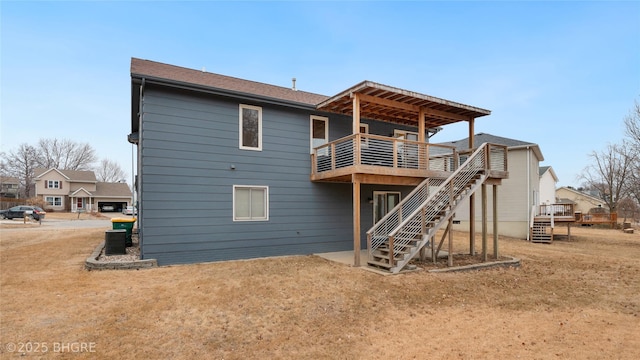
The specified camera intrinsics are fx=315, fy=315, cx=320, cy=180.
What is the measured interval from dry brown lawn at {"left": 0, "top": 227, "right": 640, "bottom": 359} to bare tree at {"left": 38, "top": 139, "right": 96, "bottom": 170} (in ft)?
177

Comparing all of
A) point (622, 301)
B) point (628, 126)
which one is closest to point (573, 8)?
point (628, 126)

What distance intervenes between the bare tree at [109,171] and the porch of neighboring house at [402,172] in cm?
6607

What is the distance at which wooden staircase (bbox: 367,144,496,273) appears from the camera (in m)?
7.78

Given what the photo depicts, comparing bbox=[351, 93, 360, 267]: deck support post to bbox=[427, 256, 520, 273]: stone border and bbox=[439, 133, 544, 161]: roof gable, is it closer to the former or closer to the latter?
bbox=[427, 256, 520, 273]: stone border

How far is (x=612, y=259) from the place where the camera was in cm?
1076

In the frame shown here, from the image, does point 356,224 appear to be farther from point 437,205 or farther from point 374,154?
point 437,205

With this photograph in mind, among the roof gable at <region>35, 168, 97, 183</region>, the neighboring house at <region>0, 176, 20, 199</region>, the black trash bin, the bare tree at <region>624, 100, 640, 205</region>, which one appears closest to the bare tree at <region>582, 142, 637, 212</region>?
the bare tree at <region>624, 100, 640, 205</region>

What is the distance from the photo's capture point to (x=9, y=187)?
47500mm

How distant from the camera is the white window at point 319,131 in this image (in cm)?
1080

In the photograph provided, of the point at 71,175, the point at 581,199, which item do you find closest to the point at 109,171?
the point at 71,175

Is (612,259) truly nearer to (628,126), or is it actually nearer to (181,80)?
(628,126)

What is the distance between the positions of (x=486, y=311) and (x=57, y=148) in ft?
→ 211

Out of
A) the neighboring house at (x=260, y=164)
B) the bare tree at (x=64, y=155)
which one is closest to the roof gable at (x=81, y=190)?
the bare tree at (x=64, y=155)

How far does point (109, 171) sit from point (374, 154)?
227 ft
